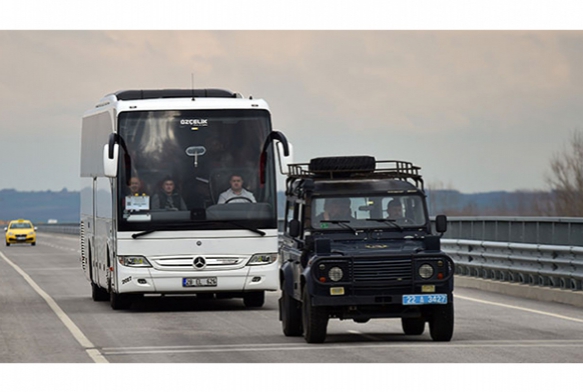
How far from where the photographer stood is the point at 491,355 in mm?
14078

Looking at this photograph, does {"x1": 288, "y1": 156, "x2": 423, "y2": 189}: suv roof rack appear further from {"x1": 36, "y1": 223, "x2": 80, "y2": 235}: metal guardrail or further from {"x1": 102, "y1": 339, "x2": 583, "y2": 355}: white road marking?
{"x1": 36, "y1": 223, "x2": 80, "y2": 235}: metal guardrail

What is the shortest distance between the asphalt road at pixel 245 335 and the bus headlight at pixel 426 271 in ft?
2.48

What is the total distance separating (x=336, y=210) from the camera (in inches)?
635

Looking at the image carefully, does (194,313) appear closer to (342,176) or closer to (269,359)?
(342,176)

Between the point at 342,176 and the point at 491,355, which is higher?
the point at 342,176

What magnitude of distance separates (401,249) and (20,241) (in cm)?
→ 6381

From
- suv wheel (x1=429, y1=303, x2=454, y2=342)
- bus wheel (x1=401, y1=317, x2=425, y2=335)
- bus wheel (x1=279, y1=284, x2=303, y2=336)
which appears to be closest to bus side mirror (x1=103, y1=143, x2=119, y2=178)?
bus wheel (x1=279, y1=284, x2=303, y2=336)

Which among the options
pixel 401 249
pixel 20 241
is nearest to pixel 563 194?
pixel 20 241

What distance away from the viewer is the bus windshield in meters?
21.5

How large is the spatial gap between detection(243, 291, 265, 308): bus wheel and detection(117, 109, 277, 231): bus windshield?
55.4 inches

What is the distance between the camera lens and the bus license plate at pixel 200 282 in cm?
2148

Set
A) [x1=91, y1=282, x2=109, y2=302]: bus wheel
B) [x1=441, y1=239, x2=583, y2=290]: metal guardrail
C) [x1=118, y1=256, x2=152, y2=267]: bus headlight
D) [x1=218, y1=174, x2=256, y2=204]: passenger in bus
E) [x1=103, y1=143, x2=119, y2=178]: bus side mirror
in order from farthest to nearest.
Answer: [x1=91, y1=282, x2=109, y2=302]: bus wheel
[x1=441, y1=239, x2=583, y2=290]: metal guardrail
[x1=218, y1=174, x2=256, y2=204]: passenger in bus
[x1=118, y1=256, x2=152, y2=267]: bus headlight
[x1=103, y1=143, x2=119, y2=178]: bus side mirror

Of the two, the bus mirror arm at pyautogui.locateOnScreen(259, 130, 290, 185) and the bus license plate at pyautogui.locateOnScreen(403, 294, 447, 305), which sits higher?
the bus mirror arm at pyautogui.locateOnScreen(259, 130, 290, 185)

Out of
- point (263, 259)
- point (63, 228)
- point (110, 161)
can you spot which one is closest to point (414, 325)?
point (263, 259)
